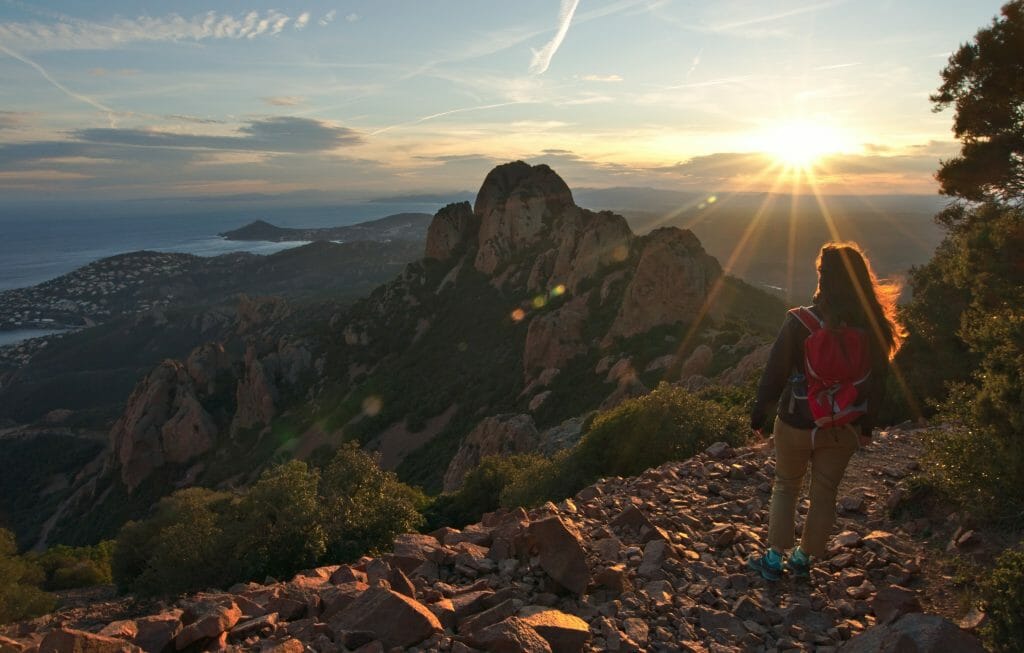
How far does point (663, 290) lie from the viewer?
36.8m

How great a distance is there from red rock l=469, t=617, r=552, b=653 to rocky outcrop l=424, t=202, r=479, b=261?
64434 millimetres

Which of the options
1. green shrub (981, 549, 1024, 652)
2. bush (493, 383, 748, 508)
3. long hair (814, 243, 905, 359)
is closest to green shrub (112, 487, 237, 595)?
bush (493, 383, 748, 508)

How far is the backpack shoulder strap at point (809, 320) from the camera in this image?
443cm

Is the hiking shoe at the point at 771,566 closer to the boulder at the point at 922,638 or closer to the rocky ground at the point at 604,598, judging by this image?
the rocky ground at the point at 604,598

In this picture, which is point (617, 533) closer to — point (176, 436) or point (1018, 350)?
point (1018, 350)

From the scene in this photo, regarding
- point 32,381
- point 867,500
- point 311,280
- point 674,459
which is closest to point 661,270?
point 674,459

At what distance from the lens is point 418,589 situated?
473cm

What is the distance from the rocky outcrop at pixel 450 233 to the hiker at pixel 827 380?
63523mm

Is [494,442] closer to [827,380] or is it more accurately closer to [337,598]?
[337,598]

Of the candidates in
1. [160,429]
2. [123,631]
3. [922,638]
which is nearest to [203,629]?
[123,631]

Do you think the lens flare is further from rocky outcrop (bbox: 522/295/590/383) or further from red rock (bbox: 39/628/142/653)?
red rock (bbox: 39/628/142/653)

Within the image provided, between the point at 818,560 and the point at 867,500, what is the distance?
5.93ft

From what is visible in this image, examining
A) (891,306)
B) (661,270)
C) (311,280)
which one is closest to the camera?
(891,306)

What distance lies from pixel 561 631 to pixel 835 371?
8.95 ft
